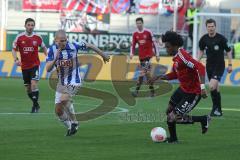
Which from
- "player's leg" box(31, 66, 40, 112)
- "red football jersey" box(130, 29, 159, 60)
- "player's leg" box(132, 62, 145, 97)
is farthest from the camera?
"red football jersey" box(130, 29, 159, 60)

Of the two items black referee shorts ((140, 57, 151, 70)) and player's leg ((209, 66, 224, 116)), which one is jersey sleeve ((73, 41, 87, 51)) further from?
black referee shorts ((140, 57, 151, 70))

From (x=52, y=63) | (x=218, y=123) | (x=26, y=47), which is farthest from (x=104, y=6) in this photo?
(x=52, y=63)

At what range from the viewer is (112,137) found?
14562 mm

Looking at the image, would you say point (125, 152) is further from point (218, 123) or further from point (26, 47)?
point (26, 47)

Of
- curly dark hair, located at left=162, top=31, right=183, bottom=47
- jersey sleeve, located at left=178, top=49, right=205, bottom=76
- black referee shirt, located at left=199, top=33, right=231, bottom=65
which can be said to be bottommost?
black referee shirt, located at left=199, top=33, right=231, bottom=65

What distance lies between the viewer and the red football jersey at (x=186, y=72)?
44.6 ft

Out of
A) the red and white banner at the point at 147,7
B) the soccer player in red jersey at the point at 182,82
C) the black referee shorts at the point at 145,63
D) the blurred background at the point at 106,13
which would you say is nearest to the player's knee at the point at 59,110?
the soccer player in red jersey at the point at 182,82

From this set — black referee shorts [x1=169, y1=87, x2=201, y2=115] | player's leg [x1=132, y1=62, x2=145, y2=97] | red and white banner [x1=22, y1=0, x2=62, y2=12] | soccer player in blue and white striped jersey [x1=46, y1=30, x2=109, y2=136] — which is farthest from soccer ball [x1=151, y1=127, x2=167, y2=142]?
red and white banner [x1=22, y1=0, x2=62, y2=12]

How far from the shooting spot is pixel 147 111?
2020 cm

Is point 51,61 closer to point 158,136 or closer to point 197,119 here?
point 158,136

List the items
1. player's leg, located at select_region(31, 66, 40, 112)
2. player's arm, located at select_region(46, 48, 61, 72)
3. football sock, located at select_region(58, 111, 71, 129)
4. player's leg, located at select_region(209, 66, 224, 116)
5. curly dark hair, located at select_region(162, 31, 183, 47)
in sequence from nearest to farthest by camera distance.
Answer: curly dark hair, located at select_region(162, 31, 183, 47)
player's arm, located at select_region(46, 48, 61, 72)
football sock, located at select_region(58, 111, 71, 129)
player's leg, located at select_region(209, 66, 224, 116)
player's leg, located at select_region(31, 66, 40, 112)

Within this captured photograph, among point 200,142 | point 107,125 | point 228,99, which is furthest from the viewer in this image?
point 228,99

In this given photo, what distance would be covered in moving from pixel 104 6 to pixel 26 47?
22.9 meters

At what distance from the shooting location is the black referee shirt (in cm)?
1958
